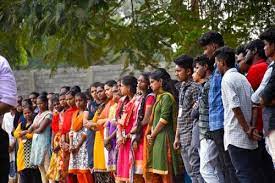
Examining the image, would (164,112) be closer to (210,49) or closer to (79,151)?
(210,49)

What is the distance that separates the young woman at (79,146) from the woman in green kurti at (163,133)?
232 cm

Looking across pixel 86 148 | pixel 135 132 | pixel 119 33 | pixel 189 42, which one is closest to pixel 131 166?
pixel 135 132

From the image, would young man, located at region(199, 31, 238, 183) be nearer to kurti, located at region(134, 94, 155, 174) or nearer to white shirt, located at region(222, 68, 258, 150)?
white shirt, located at region(222, 68, 258, 150)

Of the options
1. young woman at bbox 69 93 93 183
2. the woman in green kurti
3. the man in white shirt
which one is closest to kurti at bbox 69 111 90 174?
young woman at bbox 69 93 93 183

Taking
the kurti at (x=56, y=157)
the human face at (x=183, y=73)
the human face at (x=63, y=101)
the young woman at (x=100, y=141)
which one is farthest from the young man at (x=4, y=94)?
the human face at (x=63, y=101)

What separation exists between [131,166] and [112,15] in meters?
3.87

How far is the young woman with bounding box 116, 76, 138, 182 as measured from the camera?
1072cm

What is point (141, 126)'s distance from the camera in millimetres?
10484

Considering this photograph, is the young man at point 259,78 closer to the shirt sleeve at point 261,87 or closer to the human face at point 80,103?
the shirt sleeve at point 261,87

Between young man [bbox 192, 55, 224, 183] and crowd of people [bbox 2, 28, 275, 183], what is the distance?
0.04 ft

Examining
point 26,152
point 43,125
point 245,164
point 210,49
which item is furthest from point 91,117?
point 245,164

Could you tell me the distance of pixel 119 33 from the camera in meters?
13.6

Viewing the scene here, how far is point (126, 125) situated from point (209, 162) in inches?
94.6

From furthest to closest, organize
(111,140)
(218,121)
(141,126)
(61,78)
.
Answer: (61,78), (111,140), (141,126), (218,121)
